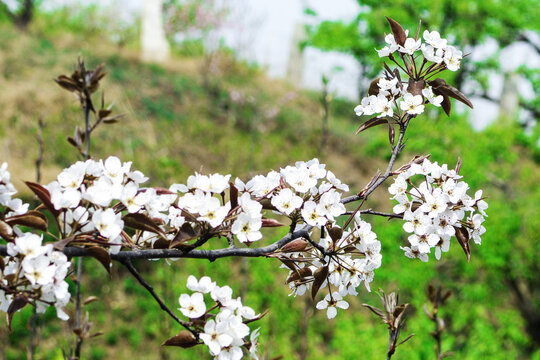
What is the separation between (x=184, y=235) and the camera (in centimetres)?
80

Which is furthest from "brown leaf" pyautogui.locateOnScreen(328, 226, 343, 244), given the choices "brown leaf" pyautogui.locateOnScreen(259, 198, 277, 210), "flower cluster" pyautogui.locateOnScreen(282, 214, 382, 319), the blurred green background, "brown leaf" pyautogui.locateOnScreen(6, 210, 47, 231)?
the blurred green background

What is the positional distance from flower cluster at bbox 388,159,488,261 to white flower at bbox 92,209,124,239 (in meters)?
0.55

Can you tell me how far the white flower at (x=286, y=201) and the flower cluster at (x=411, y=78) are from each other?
30cm

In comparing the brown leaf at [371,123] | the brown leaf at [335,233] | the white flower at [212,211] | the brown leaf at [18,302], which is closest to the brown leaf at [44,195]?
the brown leaf at [18,302]

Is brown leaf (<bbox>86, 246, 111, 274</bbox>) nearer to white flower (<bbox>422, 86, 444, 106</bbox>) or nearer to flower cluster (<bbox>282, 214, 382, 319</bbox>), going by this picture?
flower cluster (<bbox>282, 214, 382, 319</bbox>)

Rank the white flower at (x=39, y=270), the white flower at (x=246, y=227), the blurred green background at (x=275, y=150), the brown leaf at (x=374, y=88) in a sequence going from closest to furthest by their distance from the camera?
the white flower at (x=39, y=270) < the white flower at (x=246, y=227) < the brown leaf at (x=374, y=88) < the blurred green background at (x=275, y=150)

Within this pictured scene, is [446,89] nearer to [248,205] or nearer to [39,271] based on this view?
[248,205]

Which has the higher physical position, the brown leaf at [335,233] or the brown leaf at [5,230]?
the brown leaf at [335,233]

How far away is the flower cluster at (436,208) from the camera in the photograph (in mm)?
892

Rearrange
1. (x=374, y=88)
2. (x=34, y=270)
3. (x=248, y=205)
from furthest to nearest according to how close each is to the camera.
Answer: (x=374, y=88) < (x=248, y=205) < (x=34, y=270)

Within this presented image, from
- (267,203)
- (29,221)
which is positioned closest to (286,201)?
(267,203)

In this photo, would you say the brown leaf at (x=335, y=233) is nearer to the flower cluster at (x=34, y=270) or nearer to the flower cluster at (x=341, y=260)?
the flower cluster at (x=341, y=260)

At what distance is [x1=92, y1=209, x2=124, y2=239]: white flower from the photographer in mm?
751

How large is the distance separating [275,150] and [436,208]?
27.5 ft
